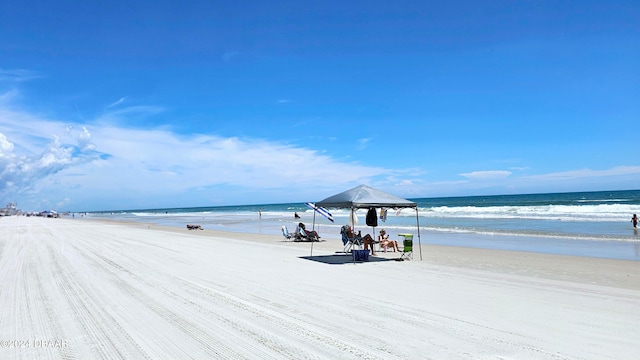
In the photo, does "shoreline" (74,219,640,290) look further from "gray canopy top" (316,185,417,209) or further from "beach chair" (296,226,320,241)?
"beach chair" (296,226,320,241)

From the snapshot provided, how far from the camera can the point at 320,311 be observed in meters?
6.46

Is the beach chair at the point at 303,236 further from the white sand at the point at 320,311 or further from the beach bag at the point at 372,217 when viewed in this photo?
the white sand at the point at 320,311

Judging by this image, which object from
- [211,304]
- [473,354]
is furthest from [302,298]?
[473,354]

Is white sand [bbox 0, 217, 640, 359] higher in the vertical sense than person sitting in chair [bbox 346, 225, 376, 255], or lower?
lower

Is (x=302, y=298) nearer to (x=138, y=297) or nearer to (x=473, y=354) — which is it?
(x=138, y=297)

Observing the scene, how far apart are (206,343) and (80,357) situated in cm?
126

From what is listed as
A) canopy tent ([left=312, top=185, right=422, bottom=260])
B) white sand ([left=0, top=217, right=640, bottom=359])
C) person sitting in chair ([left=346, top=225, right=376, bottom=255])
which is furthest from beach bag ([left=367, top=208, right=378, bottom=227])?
white sand ([left=0, top=217, right=640, bottom=359])

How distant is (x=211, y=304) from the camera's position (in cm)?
696

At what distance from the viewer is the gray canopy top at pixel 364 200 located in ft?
39.4

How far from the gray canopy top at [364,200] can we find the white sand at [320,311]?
1.61 metres

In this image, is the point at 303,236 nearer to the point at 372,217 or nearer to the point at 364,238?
the point at 372,217

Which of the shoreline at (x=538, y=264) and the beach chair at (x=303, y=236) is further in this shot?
the beach chair at (x=303, y=236)

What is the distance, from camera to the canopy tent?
1200cm

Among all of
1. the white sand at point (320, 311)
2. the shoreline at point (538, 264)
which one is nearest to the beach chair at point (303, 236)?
the shoreline at point (538, 264)
